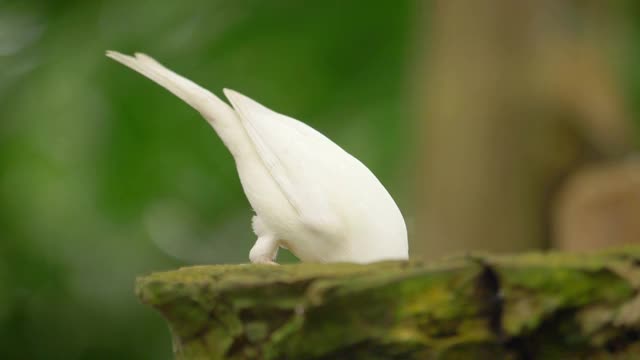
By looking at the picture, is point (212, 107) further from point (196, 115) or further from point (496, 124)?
point (196, 115)

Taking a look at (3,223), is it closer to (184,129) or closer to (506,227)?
(184,129)

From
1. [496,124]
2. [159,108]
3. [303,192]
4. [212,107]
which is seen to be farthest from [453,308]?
[159,108]

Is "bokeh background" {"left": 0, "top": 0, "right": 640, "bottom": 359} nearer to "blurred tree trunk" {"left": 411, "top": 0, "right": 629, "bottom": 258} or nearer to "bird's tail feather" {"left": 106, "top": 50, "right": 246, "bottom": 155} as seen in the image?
"blurred tree trunk" {"left": 411, "top": 0, "right": 629, "bottom": 258}

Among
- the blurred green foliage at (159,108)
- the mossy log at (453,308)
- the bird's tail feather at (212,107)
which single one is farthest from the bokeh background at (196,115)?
the mossy log at (453,308)

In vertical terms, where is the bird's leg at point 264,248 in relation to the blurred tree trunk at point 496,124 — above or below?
below

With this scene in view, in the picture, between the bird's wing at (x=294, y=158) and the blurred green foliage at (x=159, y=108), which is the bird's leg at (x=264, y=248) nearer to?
the bird's wing at (x=294, y=158)

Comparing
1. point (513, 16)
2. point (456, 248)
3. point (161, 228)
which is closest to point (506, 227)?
point (456, 248)
